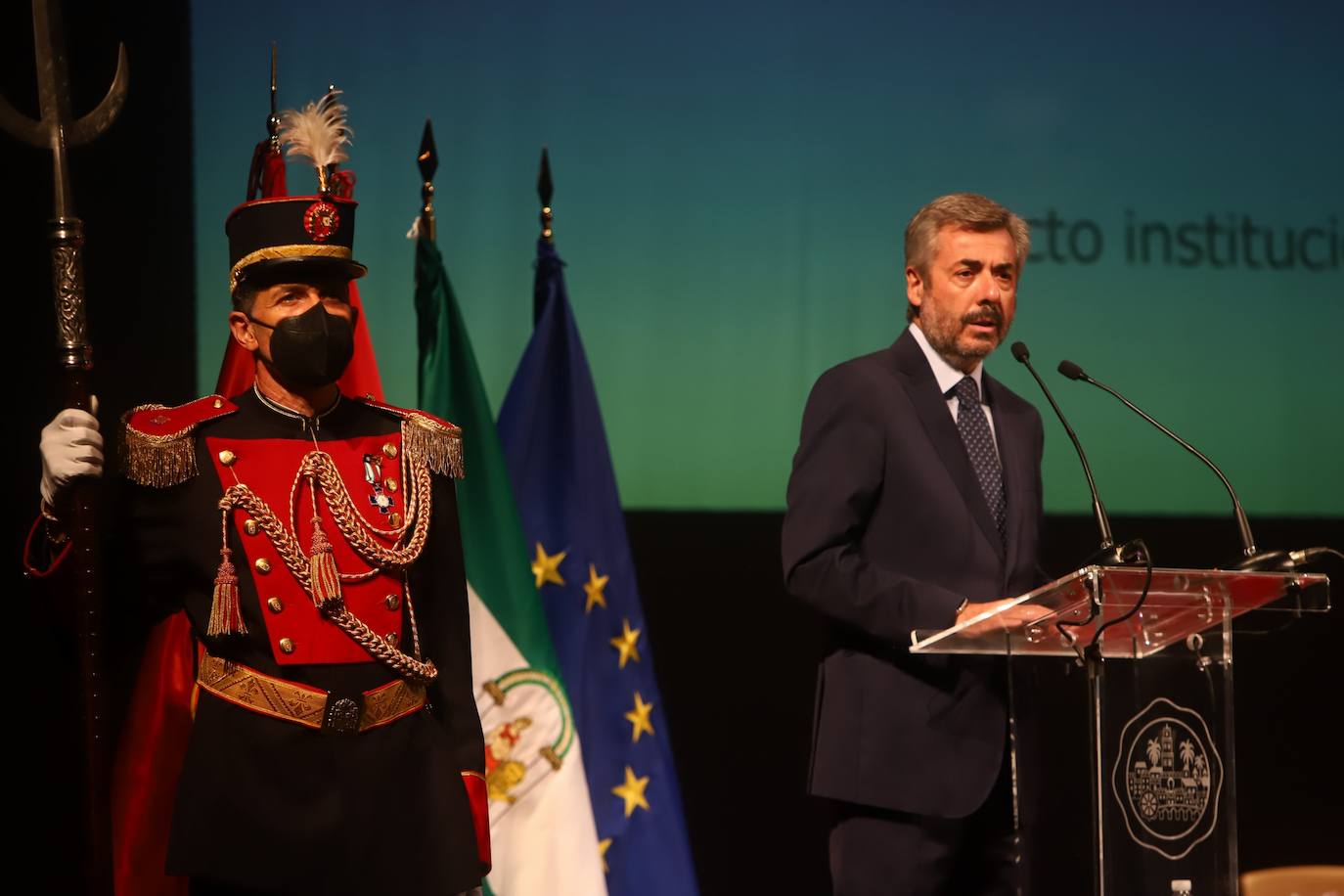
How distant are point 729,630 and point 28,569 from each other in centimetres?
205

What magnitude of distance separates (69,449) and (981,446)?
1515mm

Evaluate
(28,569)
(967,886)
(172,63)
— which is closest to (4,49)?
(172,63)

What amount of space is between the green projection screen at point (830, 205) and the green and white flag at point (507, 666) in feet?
1.05

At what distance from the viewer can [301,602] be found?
212 centimetres

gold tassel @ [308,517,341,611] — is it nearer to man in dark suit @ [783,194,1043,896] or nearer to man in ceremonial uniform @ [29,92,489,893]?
man in ceremonial uniform @ [29,92,489,893]

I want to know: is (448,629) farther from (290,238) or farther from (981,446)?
(981,446)

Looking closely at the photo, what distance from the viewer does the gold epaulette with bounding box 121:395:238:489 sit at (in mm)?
2100

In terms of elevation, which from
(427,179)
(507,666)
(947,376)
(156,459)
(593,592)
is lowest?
(507,666)

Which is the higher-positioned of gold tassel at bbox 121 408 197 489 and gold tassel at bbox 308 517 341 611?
gold tassel at bbox 121 408 197 489

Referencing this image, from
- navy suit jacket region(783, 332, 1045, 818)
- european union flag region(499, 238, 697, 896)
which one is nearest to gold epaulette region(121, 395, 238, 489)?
navy suit jacket region(783, 332, 1045, 818)

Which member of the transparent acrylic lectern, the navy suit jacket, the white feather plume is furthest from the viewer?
the navy suit jacket

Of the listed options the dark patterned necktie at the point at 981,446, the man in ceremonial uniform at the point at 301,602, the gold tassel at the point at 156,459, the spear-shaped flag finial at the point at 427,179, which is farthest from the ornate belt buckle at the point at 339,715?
the spear-shaped flag finial at the point at 427,179

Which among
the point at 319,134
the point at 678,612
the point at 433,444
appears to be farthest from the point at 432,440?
the point at 678,612

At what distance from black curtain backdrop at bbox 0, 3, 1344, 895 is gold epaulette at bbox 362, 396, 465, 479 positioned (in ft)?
3.69
